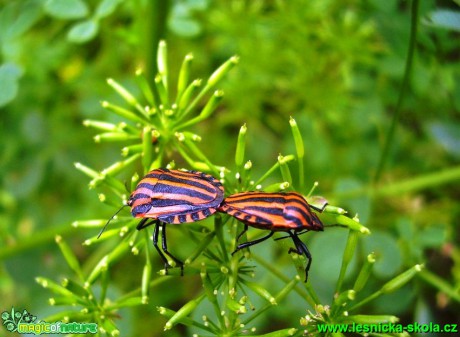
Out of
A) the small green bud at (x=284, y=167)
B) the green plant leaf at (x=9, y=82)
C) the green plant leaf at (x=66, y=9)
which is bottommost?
the small green bud at (x=284, y=167)

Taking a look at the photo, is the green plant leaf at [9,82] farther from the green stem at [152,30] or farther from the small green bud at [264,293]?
the small green bud at [264,293]

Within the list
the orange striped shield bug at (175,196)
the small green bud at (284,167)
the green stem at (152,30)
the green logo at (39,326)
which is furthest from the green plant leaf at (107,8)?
the green logo at (39,326)

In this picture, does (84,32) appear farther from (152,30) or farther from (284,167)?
(284,167)

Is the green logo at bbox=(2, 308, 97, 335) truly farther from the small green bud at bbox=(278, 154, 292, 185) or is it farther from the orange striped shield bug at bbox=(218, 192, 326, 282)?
the small green bud at bbox=(278, 154, 292, 185)

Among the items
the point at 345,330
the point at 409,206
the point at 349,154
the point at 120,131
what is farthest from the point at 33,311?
the point at 409,206

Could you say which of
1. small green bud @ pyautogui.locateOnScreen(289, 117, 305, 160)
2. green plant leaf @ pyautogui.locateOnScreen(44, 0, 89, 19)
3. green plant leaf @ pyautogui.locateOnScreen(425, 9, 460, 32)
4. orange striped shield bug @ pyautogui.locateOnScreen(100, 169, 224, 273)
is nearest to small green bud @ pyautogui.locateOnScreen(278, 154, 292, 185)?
small green bud @ pyautogui.locateOnScreen(289, 117, 305, 160)

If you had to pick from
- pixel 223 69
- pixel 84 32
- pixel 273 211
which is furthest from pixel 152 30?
pixel 273 211
